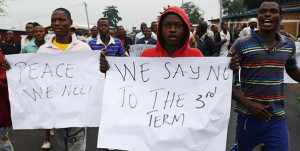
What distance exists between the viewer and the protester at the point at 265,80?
2301 millimetres

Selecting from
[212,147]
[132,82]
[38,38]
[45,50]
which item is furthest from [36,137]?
[212,147]

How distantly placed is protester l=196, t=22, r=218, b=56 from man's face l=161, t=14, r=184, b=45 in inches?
131

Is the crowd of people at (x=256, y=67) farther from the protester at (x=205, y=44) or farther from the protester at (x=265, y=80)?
the protester at (x=205, y=44)

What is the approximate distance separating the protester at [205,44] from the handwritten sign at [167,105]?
11.3 feet

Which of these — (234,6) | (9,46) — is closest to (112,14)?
(234,6)

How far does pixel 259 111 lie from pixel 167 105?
0.81 meters

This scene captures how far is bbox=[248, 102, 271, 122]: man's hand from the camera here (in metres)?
2.26

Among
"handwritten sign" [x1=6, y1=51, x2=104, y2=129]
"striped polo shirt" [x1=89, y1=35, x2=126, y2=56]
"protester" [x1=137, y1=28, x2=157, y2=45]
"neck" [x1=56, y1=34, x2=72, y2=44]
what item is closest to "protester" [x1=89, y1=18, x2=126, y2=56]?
"striped polo shirt" [x1=89, y1=35, x2=126, y2=56]

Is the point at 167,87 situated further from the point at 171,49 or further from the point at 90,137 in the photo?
the point at 90,137

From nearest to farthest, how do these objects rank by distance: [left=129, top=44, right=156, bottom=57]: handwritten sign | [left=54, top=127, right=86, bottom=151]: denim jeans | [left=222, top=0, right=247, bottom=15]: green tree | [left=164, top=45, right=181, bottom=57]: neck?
[left=164, top=45, right=181, bottom=57]: neck < [left=54, top=127, right=86, bottom=151]: denim jeans < [left=129, top=44, right=156, bottom=57]: handwritten sign < [left=222, top=0, right=247, bottom=15]: green tree

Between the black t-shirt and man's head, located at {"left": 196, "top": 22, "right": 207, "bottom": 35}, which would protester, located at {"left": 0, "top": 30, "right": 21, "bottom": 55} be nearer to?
the black t-shirt

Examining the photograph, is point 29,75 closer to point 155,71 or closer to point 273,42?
point 155,71

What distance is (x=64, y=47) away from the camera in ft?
9.47

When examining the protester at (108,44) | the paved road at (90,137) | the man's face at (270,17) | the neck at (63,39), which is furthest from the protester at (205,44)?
the neck at (63,39)
